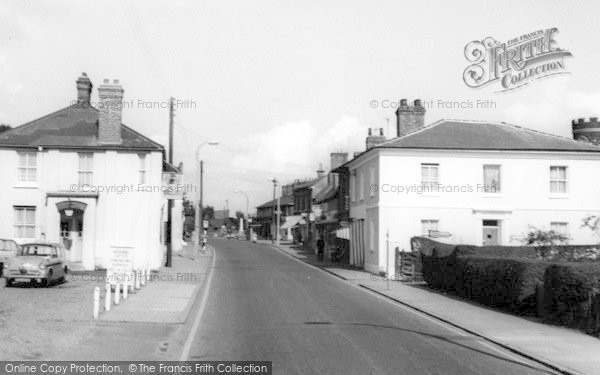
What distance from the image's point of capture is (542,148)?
32.3m

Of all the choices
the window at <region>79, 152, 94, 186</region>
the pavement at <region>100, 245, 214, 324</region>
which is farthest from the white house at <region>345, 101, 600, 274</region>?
the window at <region>79, 152, 94, 186</region>

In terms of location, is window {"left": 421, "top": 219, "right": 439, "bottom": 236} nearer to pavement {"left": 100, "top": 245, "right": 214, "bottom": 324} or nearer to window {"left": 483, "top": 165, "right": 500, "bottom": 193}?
window {"left": 483, "top": 165, "right": 500, "bottom": 193}

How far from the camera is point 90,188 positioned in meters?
29.6

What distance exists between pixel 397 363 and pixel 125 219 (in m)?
21.6

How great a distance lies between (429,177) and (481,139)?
12.2ft

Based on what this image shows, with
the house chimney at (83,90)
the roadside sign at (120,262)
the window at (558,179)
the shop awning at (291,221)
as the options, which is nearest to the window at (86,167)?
the house chimney at (83,90)

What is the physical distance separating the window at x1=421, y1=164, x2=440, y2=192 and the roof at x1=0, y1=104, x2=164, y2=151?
13.1 meters

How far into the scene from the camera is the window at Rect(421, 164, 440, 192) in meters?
32.3

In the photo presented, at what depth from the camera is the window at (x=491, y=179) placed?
3259 cm

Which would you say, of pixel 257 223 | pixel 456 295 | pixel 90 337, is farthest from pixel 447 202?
pixel 257 223

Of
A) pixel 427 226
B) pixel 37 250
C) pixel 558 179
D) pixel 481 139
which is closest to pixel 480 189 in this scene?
pixel 481 139

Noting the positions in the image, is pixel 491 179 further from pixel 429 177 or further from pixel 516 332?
pixel 516 332

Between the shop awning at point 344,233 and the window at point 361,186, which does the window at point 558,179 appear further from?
the shop awning at point 344,233

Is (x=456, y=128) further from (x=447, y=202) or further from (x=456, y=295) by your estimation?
(x=456, y=295)
